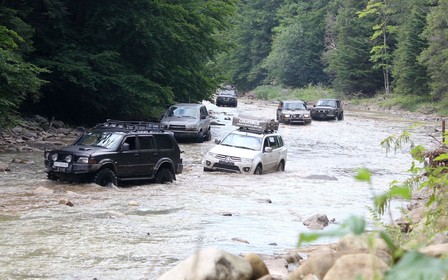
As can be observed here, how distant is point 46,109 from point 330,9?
7121cm

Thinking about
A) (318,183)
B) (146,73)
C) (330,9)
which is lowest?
(318,183)

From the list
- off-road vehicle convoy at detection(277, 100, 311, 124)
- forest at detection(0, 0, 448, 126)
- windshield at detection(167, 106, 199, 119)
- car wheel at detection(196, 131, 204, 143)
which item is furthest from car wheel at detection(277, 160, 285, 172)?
off-road vehicle convoy at detection(277, 100, 311, 124)

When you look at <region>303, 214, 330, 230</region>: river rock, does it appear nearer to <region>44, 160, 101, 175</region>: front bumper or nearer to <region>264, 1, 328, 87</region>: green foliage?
<region>44, 160, 101, 175</region>: front bumper

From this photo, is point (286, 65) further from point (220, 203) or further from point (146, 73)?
point (220, 203)

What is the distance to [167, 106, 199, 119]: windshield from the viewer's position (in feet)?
112

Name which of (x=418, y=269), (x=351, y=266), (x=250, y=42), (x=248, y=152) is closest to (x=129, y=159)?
(x=248, y=152)

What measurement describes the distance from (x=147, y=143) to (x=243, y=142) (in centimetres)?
557

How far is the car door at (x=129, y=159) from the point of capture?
741 inches

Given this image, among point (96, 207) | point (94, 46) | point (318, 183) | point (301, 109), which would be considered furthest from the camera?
point (301, 109)

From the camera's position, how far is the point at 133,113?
37.7m

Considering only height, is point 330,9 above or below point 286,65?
above

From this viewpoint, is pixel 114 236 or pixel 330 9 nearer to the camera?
pixel 114 236

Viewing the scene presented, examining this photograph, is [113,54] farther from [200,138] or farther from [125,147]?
[125,147]

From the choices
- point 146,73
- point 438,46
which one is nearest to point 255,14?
point 438,46
